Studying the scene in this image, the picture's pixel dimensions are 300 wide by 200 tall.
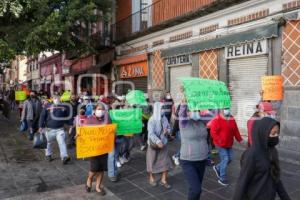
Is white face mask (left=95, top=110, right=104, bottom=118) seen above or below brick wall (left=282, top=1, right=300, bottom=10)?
below

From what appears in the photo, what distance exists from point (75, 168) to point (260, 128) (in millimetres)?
5745

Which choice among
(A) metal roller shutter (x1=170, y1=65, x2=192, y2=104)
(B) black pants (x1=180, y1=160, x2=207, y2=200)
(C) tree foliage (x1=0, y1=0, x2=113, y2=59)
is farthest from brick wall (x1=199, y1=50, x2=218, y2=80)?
(B) black pants (x1=180, y1=160, x2=207, y2=200)

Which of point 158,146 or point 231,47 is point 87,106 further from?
point 231,47

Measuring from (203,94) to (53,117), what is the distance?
4.88 meters

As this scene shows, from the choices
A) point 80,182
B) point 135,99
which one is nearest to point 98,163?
point 80,182

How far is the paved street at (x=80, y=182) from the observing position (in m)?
6.58

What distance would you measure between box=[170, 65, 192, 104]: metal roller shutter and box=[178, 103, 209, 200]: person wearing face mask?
9.12 meters

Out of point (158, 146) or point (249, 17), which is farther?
point (249, 17)

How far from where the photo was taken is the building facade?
9.99 metres

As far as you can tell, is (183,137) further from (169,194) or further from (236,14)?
(236,14)

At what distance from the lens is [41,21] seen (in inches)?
597

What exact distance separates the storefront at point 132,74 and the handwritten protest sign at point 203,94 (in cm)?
1195

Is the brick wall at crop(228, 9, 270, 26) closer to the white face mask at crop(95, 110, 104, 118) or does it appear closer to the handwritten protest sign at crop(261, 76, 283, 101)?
the handwritten protest sign at crop(261, 76, 283, 101)

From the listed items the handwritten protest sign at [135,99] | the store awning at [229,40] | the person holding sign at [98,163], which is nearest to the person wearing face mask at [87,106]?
the handwritten protest sign at [135,99]
